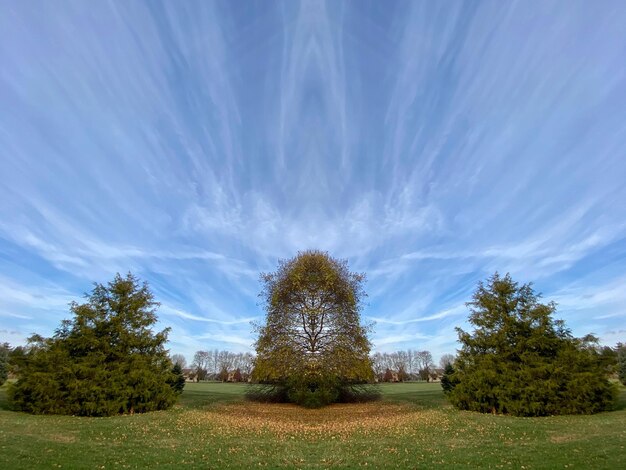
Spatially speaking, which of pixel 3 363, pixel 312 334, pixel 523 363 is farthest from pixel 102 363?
pixel 523 363

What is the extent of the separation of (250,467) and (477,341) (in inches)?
731

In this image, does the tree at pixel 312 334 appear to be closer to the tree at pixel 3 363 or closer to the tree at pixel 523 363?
the tree at pixel 523 363

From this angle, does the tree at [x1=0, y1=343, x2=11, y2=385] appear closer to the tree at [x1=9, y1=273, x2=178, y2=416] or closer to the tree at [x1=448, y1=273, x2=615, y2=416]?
the tree at [x1=9, y1=273, x2=178, y2=416]

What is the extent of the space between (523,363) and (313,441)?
15026 millimetres

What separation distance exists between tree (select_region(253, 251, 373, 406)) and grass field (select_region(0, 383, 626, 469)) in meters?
3.33

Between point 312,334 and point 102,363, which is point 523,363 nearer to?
point 312,334

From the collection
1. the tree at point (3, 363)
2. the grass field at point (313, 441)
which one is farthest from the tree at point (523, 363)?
the tree at point (3, 363)

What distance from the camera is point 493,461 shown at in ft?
36.1

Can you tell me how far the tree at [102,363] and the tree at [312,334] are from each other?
23.2 ft

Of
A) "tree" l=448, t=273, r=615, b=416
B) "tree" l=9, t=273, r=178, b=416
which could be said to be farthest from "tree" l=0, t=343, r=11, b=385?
"tree" l=448, t=273, r=615, b=416

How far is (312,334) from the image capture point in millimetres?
25922

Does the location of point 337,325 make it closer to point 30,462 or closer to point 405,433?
point 405,433

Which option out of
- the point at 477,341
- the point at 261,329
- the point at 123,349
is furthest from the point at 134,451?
the point at 477,341

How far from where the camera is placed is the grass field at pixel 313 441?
1089 centimetres
